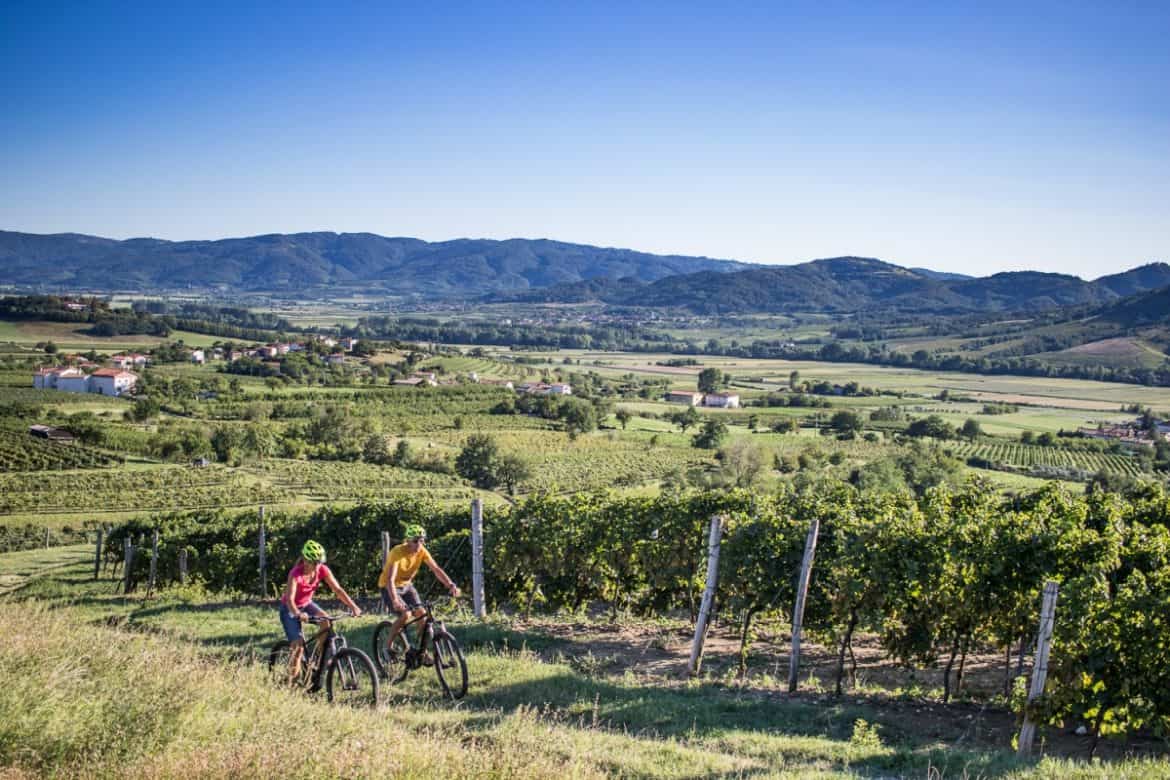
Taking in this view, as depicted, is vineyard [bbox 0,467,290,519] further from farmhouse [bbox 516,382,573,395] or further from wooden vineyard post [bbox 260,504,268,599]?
farmhouse [bbox 516,382,573,395]

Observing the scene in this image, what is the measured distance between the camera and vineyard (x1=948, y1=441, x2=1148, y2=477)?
200 ft

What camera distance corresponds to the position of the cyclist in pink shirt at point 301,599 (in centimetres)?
797

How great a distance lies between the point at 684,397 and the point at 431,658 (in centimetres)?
10339

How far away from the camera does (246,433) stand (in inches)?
2586

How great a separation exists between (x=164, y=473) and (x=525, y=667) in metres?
51.3

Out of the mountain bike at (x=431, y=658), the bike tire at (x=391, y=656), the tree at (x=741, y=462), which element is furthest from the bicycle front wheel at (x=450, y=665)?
the tree at (x=741, y=462)

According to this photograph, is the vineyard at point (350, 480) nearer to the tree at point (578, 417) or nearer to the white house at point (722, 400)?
the tree at point (578, 417)

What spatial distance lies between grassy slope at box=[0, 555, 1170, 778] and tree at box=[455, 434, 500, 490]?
164ft

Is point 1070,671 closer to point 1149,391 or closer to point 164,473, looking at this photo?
point 164,473

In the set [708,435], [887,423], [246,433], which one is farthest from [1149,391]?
[246,433]

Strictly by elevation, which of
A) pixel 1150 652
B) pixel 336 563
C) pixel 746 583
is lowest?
pixel 336 563

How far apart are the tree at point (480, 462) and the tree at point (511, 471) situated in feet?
1.47

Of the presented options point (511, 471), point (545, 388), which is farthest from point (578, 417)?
point (545, 388)

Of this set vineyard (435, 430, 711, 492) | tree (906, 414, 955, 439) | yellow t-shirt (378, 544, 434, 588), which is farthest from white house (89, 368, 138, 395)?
yellow t-shirt (378, 544, 434, 588)
